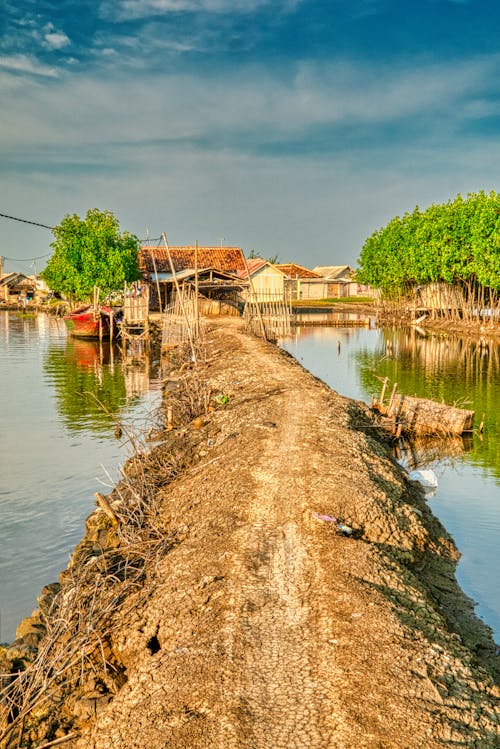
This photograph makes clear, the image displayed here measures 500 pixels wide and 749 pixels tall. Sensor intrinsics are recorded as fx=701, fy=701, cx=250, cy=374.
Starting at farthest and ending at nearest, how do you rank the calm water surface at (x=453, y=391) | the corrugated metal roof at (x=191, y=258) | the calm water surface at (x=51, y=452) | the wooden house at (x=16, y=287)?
the wooden house at (x=16, y=287) < the corrugated metal roof at (x=191, y=258) < the calm water surface at (x=51, y=452) < the calm water surface at (x=453, y=391)

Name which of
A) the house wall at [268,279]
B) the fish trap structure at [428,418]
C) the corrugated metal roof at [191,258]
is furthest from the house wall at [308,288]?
the fish trap structure at [428,418]

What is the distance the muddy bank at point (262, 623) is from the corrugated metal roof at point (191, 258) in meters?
39.8

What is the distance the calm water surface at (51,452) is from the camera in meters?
9.88

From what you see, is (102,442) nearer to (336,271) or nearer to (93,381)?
(93,381)

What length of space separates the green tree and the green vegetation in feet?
63.4

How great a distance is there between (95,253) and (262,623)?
44156mm

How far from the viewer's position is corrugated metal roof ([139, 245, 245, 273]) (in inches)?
1925

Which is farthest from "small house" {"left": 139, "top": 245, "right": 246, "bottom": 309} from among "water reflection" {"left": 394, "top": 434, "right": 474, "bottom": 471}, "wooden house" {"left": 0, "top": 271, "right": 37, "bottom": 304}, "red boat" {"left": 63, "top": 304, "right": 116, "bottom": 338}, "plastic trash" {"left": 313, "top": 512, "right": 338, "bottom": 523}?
"wooden house" {"left": 0, "top": 271, "right": 37, "bottom": 304}

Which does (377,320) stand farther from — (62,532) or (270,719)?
(270,719)

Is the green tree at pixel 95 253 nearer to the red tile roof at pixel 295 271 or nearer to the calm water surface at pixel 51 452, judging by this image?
the calm water surface at pixel 51 452

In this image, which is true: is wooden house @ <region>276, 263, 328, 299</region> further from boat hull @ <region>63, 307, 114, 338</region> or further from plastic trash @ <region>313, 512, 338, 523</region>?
plastic trash @ <region>313, 512, 338, 523</region>

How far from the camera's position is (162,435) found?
14.4 m

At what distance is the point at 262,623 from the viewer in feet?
17.3

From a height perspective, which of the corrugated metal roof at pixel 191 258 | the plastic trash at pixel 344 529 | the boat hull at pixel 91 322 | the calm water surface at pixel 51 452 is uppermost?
the corrugated metal roof at pixel 191 258
